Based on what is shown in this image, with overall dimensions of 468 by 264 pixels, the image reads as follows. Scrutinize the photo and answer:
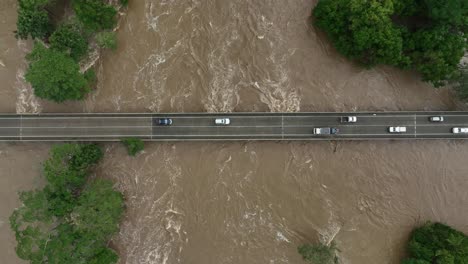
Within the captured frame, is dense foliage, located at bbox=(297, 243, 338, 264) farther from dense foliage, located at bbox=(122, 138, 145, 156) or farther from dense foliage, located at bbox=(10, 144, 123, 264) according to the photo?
dense foliage, located at bbox=(122, 138, 145, 156)

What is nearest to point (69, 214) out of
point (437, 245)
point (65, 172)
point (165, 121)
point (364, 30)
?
point (65, 172)

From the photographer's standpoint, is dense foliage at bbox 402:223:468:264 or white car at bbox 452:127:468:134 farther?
white car at bbox 452:127:468:134

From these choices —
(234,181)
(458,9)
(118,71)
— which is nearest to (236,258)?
(234,181)

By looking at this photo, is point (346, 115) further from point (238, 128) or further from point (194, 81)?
point (194, 81)

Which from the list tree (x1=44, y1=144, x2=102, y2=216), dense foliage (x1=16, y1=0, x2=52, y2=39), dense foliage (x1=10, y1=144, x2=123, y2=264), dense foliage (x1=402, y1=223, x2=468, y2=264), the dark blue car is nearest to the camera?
dense foliage (x1=10, y1=144, x2=123, y2=264)

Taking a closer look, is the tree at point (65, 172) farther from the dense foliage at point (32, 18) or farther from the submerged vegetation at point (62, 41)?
the dense foliage at point (32, 18)

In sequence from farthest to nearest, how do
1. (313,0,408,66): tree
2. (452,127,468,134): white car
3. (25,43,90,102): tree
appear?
(452,127,468,134): white car < (25,43,90,102): tree < (313,0,408,66): tree

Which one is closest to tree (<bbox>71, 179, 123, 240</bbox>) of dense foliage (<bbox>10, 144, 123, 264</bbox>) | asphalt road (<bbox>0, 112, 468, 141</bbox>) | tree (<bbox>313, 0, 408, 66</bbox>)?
dense foliage (<bbox>10, 144, 123, 264</bbox>)
